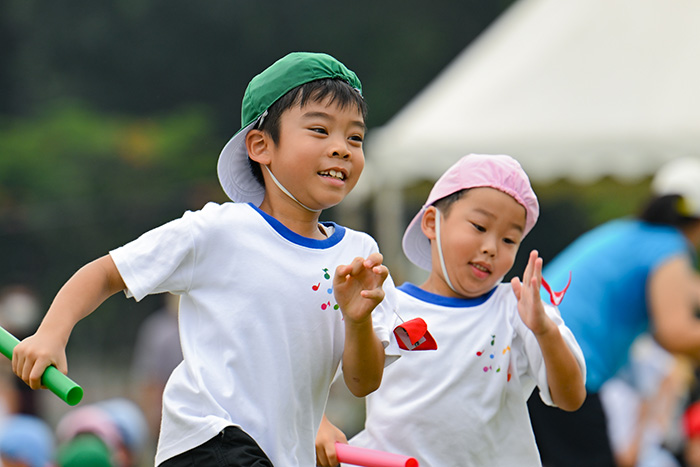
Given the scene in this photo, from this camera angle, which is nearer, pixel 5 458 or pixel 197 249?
pixel 197 249

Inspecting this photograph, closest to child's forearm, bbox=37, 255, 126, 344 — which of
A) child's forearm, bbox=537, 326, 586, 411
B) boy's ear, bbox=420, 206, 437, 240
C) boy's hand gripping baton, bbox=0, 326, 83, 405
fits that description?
boy's hand gripping baton, bbox=0, 326, 83, 405

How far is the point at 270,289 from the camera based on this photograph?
2916mm

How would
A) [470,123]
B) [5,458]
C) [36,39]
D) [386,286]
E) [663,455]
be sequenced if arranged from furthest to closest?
1. [36,39]
2. [470,123]
3. [663,455]
4. [5,458]
5. [386,286]

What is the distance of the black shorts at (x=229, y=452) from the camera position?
279 cm

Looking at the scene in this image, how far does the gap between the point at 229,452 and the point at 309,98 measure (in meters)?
0.95

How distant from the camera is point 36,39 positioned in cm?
2530

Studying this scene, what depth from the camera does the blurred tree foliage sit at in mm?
21031

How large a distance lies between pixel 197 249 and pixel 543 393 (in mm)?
1100

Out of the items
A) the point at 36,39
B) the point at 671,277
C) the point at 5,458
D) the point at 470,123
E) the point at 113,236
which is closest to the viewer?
the point at 671,277

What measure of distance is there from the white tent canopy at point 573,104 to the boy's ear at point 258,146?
5731 mm

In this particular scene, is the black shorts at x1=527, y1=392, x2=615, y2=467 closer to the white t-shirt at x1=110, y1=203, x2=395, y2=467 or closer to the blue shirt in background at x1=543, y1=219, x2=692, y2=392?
the blue shirt in background at x1=543, y1=219, x2=692, y2=392

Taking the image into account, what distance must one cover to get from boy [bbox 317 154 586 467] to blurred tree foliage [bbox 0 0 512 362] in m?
17.4


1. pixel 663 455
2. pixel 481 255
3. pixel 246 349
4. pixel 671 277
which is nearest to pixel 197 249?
pixel 246 349

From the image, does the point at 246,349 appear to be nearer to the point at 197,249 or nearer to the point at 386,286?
the point at 197,249
